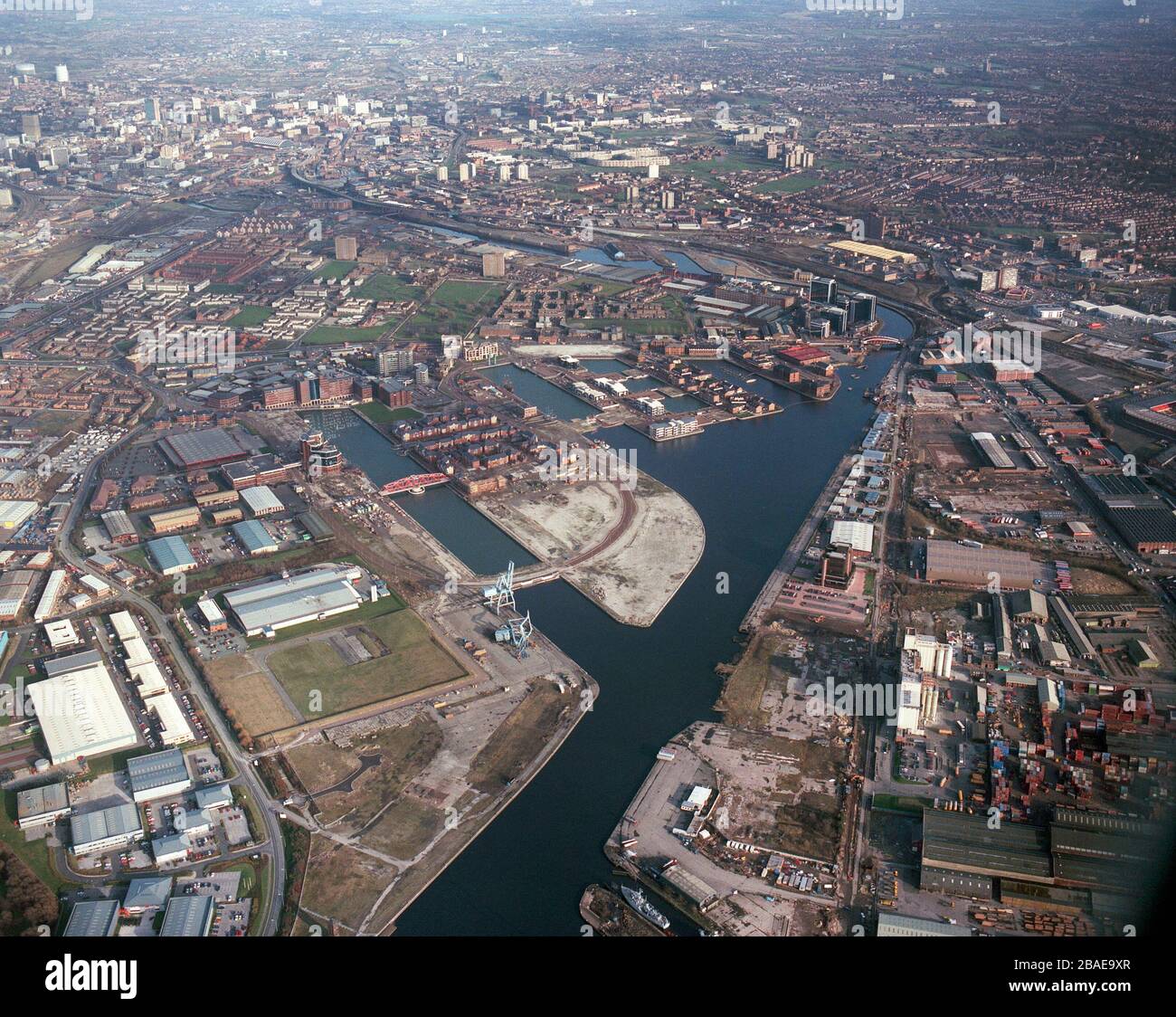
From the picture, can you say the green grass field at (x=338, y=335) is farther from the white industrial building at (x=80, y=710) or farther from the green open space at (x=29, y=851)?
the green open space at (x=29, y=851)

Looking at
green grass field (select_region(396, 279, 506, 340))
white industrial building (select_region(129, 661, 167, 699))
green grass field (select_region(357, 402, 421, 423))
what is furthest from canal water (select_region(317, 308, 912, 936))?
green grass field (select_region(396, 279, 506, 340))

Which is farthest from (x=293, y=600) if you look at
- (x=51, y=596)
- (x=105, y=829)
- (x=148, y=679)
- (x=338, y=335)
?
(x=338, y=335)

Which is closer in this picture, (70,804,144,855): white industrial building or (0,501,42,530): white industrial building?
(70,804,144,855): white industrial building

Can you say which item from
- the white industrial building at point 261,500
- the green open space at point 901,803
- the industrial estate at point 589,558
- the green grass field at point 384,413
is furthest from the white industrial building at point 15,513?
the green open space at point 901,803

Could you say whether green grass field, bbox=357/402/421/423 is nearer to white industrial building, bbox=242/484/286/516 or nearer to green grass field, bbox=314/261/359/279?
white industrial building, bbox=242/484/286/516

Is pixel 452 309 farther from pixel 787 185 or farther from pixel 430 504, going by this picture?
pixel 787 185
